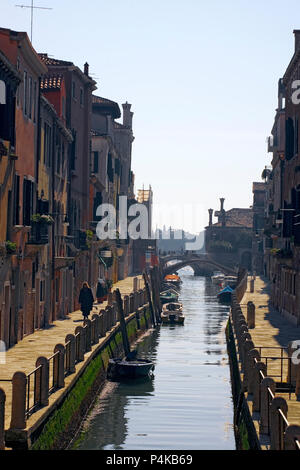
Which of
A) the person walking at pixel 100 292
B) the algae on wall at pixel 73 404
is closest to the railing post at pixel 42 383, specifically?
the algae on wall at pixel 73 404

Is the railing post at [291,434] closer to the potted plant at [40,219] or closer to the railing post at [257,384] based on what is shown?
the railing post at [257,384]

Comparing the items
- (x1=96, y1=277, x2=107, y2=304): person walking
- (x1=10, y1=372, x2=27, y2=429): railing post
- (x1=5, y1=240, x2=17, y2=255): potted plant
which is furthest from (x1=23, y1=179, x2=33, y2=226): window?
(x1=96, y1=277, x2=107, y2=304): person walking

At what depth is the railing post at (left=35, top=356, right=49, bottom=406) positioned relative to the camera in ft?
59.6

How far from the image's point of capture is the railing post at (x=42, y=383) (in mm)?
18156

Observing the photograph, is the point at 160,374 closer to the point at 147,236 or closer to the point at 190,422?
the point at 190,422

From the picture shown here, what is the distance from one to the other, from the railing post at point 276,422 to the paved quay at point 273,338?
31.4 inches

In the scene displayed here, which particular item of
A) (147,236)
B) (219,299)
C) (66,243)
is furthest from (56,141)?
(147,236)

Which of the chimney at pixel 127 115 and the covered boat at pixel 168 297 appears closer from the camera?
the covered boat at pixel 168 297

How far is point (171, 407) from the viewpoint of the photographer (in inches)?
1091

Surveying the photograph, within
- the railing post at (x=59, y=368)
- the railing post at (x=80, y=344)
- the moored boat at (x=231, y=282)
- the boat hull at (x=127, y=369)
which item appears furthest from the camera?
the moored boat at (x=231, y=282)

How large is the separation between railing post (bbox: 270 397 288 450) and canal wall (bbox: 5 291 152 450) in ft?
13.6

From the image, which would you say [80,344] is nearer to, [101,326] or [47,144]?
[101,326]

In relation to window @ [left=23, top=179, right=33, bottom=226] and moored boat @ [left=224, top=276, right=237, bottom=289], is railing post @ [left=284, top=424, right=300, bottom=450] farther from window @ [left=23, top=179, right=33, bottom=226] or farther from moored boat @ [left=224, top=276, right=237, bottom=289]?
moored boat @ [left=224, top=276, right=237, bottom=289]

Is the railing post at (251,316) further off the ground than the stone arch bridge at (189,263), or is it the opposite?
the stone arch bridge at (189,263)
